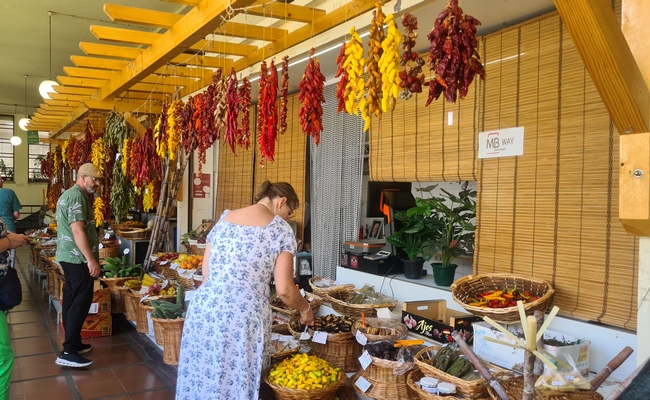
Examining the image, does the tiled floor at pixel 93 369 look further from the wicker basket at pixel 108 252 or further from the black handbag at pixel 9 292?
the black handbag at pixel 9 292

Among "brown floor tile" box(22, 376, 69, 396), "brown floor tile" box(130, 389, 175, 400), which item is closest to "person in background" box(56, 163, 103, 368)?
"brown floor tile" box(22, 376, 69, 396)

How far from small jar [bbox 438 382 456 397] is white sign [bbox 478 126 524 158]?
1.54 meters

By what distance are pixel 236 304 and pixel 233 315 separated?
6 cm

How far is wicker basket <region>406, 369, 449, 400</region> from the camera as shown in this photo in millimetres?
2438

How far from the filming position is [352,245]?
4312mm

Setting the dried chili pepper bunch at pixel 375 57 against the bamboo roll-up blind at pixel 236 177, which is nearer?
the dried chili pepper bunch at pixel 375 57

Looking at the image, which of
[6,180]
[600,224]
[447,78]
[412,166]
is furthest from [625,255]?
[6,180]

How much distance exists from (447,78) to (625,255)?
1.47 metres

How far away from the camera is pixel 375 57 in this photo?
238cm

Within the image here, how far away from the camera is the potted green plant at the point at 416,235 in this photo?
3709 mm

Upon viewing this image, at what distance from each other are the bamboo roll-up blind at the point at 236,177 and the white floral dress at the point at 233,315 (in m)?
3.81

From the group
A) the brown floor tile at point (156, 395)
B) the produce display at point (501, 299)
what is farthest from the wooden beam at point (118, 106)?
the produce display at point (501, 299)

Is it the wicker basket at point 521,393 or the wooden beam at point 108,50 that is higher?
the wooden beam at point 108,50

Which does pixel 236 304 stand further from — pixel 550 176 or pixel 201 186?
pixel 201 186
